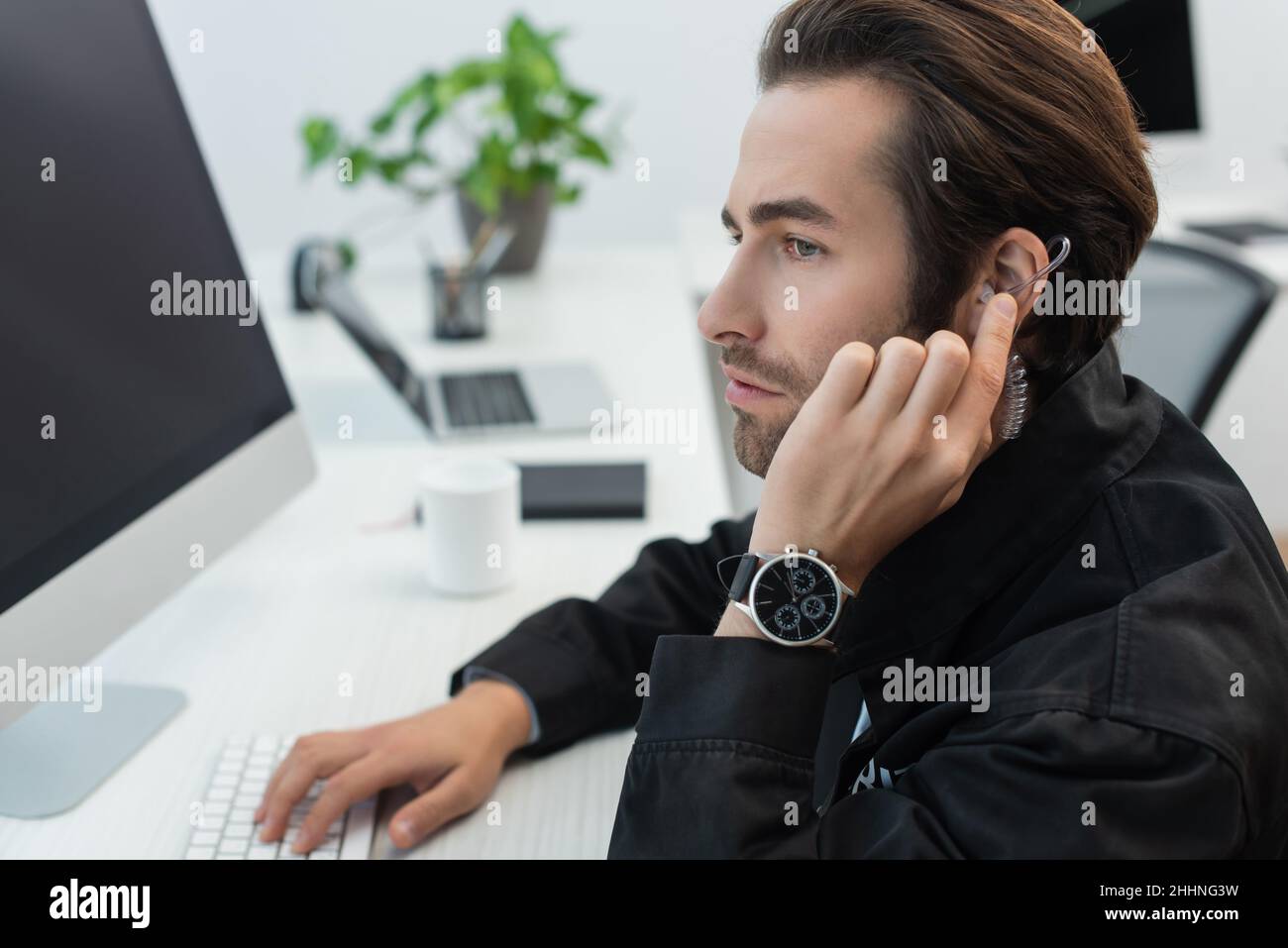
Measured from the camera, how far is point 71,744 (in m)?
0.92

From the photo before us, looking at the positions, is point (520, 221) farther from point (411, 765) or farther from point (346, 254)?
point (411, 765)

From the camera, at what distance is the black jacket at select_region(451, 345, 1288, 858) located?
650 millimetres

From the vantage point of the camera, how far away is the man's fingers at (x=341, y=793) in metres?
0.82

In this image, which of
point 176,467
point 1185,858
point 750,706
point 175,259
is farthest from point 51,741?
point 1185,858

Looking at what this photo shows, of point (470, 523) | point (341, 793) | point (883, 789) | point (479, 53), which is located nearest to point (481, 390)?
point (470, 523)

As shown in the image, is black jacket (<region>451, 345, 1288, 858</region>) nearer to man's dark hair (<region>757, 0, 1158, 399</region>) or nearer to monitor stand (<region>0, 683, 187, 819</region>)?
man's dark hair (<region>757, 0, 1158, 399</region>)

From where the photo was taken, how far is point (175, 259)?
1.06m

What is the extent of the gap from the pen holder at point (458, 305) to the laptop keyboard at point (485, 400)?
23cm

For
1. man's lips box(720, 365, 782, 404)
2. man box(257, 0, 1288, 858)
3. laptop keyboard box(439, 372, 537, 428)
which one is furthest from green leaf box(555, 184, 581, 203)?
man's lips box(720, 365, 782, 404)

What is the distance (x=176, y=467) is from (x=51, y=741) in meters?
0.23

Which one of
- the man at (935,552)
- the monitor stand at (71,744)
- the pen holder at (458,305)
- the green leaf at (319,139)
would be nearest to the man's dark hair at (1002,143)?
the man at (935,552)

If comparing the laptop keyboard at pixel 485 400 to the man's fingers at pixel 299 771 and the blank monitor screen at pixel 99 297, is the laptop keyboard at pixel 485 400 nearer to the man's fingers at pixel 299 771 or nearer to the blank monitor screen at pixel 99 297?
the blank monitor screen at pixel 99 297

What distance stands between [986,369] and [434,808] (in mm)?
469
